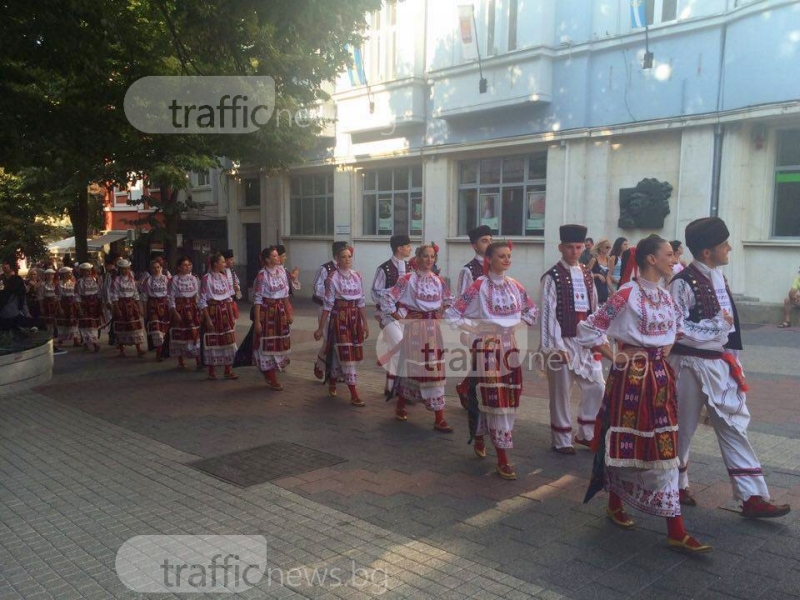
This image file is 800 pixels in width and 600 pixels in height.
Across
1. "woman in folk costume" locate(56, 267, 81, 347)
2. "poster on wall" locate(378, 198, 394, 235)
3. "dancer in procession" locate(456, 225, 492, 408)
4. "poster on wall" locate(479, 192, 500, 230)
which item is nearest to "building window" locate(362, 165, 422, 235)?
"poster on wall" locate(378, 198, 394, 235)

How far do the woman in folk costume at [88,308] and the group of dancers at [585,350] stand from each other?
585 cm

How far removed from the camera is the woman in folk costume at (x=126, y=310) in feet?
42.2

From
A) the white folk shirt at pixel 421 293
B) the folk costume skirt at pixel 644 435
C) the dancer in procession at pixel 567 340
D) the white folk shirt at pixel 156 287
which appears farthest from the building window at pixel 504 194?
the folk costume skirt at pixel 644 435

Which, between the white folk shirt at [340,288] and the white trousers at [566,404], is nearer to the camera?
the white trousers at [566,404]

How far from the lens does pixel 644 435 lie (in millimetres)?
4148

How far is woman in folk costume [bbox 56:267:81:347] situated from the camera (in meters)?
14.7

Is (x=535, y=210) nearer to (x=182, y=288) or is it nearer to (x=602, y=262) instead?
(x=602, y=262)

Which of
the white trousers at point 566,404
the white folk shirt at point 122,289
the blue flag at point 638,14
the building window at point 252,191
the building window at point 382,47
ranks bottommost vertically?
the white trousers at point 566,404

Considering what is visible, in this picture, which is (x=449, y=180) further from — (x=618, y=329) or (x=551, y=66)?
(x=618, y=329)

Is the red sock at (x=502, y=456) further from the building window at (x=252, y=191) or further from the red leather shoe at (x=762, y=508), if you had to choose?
the building window at (x=252, y=191)

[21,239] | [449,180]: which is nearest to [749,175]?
[449,180]

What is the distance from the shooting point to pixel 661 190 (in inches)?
542

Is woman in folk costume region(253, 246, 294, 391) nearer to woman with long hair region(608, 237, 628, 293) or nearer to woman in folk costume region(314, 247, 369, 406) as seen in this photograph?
woman in folk costume region(314, 247, 369, 406)

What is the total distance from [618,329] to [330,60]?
10.3 meters
